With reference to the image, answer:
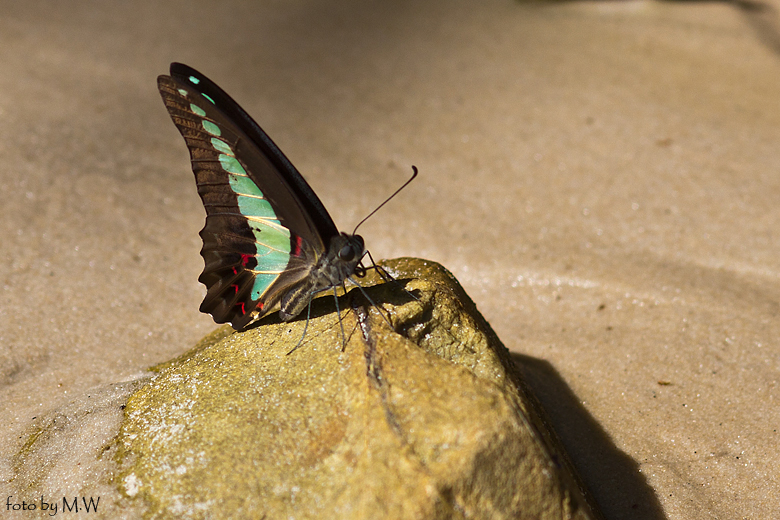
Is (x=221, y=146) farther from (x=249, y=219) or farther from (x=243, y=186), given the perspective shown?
(x=249, y=219)

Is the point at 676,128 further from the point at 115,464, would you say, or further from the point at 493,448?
the point at 115,464

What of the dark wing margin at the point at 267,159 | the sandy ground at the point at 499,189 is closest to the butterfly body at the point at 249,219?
the dark wing margin at the point at 267,159

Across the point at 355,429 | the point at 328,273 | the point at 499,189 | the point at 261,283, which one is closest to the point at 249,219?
the point at 261,283

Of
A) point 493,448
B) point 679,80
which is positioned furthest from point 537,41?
point 493,448

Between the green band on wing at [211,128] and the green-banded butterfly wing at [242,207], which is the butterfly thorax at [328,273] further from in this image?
the green band on wing at [211,128]

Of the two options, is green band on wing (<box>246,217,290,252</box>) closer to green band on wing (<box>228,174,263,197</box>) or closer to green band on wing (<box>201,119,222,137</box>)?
green band on wing (<box>228,174,263,197</box>)
